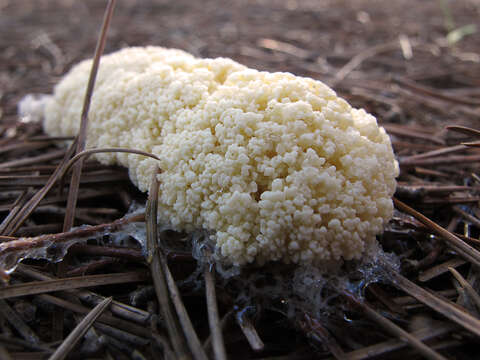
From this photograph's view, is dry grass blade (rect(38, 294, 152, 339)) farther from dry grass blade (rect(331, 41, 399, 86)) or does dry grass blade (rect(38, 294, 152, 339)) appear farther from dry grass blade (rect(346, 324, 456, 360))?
dry grass blade (rect(331, 41, 399, 86))

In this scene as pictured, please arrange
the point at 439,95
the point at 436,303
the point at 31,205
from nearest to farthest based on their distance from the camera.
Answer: the point at 436,303
the point at 31,205
the point at 439,95

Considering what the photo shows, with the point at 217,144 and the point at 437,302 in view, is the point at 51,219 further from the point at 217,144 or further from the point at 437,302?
the point at 437,302

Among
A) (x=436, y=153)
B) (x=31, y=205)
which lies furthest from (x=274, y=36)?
(x=31, y=205)

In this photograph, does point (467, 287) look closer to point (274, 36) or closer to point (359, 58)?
point (359, 58)

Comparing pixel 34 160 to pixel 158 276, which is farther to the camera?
pixel 34 160

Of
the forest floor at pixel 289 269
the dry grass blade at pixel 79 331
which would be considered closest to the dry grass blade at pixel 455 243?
the forest floor at pixel 289 269

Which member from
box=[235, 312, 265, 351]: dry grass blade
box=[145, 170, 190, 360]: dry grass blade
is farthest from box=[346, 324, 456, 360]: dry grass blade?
box=[145, 170, 190, 360]: dry grass blade
